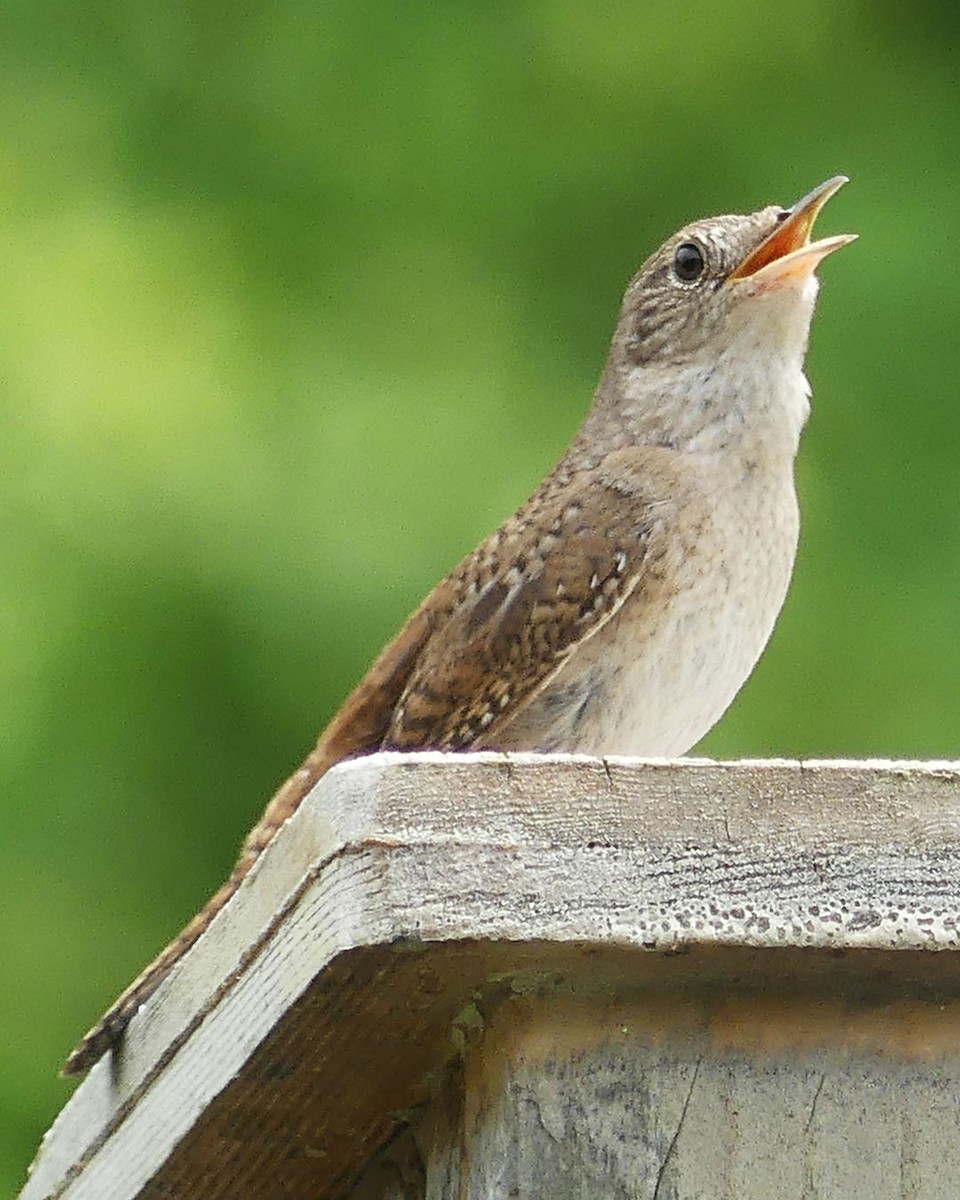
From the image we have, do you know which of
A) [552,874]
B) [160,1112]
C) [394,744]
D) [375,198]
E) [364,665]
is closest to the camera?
[552,874]

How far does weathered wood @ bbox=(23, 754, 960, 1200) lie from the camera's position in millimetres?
1862

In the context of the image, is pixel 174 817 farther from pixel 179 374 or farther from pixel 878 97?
pixel 878 97

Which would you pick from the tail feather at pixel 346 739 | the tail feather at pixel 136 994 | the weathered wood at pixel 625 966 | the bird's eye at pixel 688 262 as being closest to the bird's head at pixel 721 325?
the bird's eye at pixel 688 262

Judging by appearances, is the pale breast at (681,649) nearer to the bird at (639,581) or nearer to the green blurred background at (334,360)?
the bird at (639,581)

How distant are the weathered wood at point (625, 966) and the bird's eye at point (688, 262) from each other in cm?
182

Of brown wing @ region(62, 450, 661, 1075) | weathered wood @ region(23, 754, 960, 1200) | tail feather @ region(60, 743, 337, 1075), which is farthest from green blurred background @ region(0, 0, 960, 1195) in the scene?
weathered wood @ region(23, 754, 960, 1200)

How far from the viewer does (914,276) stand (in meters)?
5.10

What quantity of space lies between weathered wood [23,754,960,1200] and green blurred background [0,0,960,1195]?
2.59 metres

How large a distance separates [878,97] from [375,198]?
1172 millimetres

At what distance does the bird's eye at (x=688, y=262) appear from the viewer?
146 inches

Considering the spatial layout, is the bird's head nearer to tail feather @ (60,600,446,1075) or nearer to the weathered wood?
tail feather @ (60,600,446,1075)

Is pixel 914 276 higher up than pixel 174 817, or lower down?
higher up

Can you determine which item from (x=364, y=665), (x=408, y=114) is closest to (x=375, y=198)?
(x=408, y=114)

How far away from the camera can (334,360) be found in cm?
509
